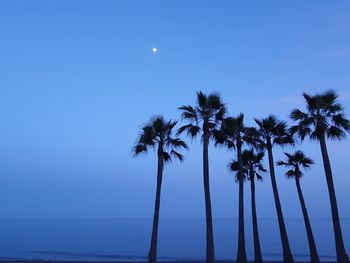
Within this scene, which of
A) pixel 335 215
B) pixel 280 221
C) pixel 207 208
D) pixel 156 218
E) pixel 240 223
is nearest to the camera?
pixel 335 215

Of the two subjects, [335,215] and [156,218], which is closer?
[335,215]

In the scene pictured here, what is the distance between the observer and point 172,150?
89.8 feet

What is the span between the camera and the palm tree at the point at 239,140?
90.7ft

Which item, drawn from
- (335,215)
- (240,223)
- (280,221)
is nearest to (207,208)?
(240,223)

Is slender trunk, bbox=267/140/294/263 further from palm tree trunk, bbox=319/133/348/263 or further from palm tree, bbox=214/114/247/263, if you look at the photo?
palm tree trunk, bbox=319/133/348/263

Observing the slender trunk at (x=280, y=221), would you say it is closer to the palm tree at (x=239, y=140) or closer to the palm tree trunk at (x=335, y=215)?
the palm tree at (x=239, y=140)

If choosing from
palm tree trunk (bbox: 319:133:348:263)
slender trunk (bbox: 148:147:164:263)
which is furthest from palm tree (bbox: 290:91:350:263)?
slender trunk (bbox: 148:147:164:263)

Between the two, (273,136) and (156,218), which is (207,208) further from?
(273,136)

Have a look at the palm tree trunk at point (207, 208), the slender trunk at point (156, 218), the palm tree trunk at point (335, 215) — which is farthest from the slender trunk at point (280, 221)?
the slender trunk at point (156, 218)

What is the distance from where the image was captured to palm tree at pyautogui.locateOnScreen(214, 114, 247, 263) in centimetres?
2764

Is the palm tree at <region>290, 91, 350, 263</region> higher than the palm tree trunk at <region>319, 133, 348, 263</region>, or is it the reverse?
the palm tree at <region>290, 91, 350, 263</region>

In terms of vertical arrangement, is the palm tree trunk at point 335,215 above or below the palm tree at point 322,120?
below

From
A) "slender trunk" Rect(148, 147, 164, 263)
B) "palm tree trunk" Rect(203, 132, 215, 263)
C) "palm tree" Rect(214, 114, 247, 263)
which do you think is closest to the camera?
"palm tree trunk" Rect(203, 132, 215, 263)

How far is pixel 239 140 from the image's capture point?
99.0 feet
